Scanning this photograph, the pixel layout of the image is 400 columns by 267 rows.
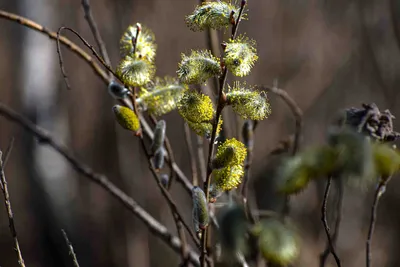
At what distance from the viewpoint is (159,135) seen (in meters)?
0.61

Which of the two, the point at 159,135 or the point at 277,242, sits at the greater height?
the point at 159,135

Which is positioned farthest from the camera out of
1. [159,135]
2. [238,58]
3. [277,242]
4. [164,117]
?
[164,117]

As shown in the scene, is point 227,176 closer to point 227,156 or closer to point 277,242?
point 227,156

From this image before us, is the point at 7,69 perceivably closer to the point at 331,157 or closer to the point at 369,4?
the point at 369,4

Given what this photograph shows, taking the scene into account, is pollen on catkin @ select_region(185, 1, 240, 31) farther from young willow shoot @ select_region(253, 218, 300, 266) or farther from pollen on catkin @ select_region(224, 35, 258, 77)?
young willow shoot @ select_region(253, 218, 300, 266)

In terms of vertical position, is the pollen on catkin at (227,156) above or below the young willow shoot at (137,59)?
below

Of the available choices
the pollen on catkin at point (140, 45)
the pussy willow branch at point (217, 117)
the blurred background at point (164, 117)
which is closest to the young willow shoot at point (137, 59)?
the pollen on catkin at point (140, 45)

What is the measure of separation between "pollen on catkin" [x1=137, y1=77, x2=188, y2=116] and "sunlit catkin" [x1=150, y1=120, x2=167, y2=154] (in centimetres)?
3

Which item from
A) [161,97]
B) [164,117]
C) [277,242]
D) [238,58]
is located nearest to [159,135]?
[161,97]

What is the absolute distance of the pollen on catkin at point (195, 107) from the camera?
521 mm

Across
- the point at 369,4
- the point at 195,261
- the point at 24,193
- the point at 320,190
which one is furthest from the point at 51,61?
the point at 195,261

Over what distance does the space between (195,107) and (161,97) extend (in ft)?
0.37

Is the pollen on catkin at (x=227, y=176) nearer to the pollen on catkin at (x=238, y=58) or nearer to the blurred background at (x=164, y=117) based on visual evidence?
the pollen on catkin at (x=238, y=58)

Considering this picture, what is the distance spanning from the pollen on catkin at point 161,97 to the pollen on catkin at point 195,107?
0.27ft
